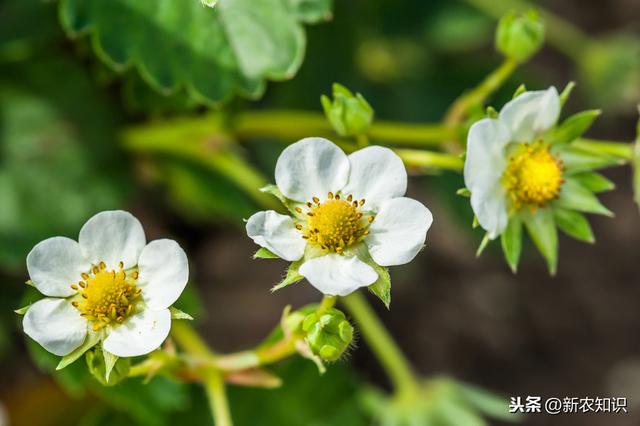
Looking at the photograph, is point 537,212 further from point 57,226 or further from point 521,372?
point 521,372

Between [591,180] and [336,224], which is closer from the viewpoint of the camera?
[336,224]

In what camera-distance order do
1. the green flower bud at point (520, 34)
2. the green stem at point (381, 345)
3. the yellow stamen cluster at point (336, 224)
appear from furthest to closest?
the green stem at point (381, 345), the green flower bud at point (520, 34), the yellow stamen cluster at point (336, 224)

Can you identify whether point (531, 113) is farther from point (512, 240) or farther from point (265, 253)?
point (265, 253)

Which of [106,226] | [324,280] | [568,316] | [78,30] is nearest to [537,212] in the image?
[324,280]

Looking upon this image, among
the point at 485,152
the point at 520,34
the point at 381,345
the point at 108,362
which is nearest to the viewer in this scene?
Result: the point at 108,362

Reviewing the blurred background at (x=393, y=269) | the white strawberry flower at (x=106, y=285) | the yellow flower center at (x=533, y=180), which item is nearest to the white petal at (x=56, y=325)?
the white strawberry flower at (x=106, y=285)

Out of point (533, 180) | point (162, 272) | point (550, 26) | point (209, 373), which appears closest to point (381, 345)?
point (209, 373)

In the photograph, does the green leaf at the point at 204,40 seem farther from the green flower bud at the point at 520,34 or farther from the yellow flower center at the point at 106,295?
the yellow flower center at the point at 106,295
